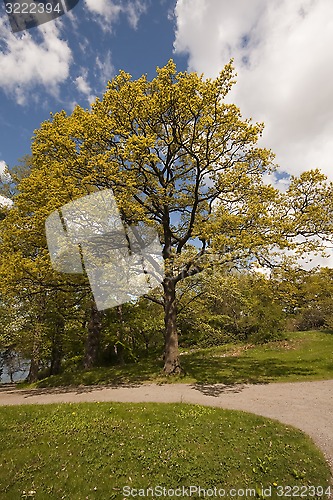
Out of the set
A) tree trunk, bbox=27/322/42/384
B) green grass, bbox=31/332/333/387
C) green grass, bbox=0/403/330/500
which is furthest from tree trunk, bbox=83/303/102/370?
green grass, bbox=0/403/330/500

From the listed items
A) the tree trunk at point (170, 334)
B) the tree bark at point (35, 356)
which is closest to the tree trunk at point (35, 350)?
the tree bark at point (35, 356)

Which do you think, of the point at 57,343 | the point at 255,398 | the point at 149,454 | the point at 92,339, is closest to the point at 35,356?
the point at 92,339

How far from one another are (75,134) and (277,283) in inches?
463

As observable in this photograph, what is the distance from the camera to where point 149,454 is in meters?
6.45

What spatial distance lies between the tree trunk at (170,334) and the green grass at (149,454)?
600 centimetres

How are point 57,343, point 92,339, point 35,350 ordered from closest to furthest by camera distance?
point 35,350 < point 92,339 < point 57,343

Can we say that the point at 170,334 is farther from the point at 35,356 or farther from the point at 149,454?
the point at 35,356

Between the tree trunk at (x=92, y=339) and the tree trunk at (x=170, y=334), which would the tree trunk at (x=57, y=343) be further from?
the tree trunk at (x=170, y=334)

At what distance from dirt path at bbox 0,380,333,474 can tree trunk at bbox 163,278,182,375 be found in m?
1.76

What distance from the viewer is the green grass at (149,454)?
561cm

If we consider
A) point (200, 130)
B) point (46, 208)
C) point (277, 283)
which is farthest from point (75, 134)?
point (277, 283)

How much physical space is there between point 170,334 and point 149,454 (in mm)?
8687

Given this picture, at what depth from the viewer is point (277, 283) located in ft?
45.5

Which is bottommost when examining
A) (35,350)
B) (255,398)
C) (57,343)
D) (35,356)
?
(255,398)
